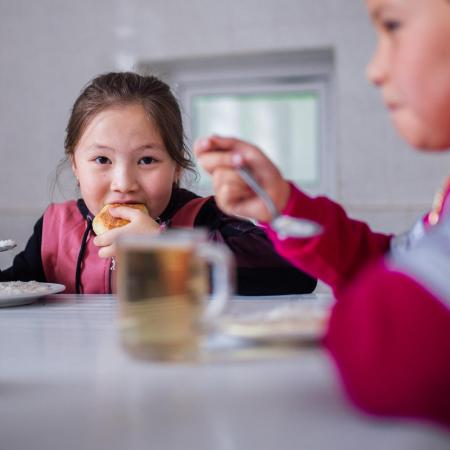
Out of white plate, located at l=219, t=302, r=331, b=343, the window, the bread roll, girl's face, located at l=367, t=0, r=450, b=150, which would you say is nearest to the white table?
white plate, located at l=219, t=302, r=331, b=343

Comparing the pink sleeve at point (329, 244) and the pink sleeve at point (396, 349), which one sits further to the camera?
the pink sleeve at point (329, 244)

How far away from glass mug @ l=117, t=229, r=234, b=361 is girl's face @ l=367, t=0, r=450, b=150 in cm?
22

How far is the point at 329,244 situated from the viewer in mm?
851

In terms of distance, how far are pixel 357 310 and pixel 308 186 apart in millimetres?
2837

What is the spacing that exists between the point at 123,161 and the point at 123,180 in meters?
0.04

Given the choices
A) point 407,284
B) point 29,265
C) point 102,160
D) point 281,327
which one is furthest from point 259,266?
point 407,284

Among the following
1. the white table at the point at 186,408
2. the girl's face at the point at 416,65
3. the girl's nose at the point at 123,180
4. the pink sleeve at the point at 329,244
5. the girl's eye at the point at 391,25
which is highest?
the girl's eye at the point at 391,25

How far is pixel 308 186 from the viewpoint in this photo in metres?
3.26

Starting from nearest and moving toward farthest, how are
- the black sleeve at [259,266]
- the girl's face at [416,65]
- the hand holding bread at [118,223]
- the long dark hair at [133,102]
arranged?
the girl's face at [416,65]
the hand holding bread at [118,223]
the black sleeve at [259,266]
the long dark hair at [133,102]

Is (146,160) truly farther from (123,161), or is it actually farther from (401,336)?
(401,336)

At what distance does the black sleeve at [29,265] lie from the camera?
1524mm

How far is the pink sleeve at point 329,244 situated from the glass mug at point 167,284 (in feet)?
1.02

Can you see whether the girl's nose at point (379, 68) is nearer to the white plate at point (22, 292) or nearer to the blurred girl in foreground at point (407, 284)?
the blurred girl in foreground at point (407, 284)

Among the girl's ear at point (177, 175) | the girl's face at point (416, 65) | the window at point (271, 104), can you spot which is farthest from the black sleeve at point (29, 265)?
the window at point (271, 104)
